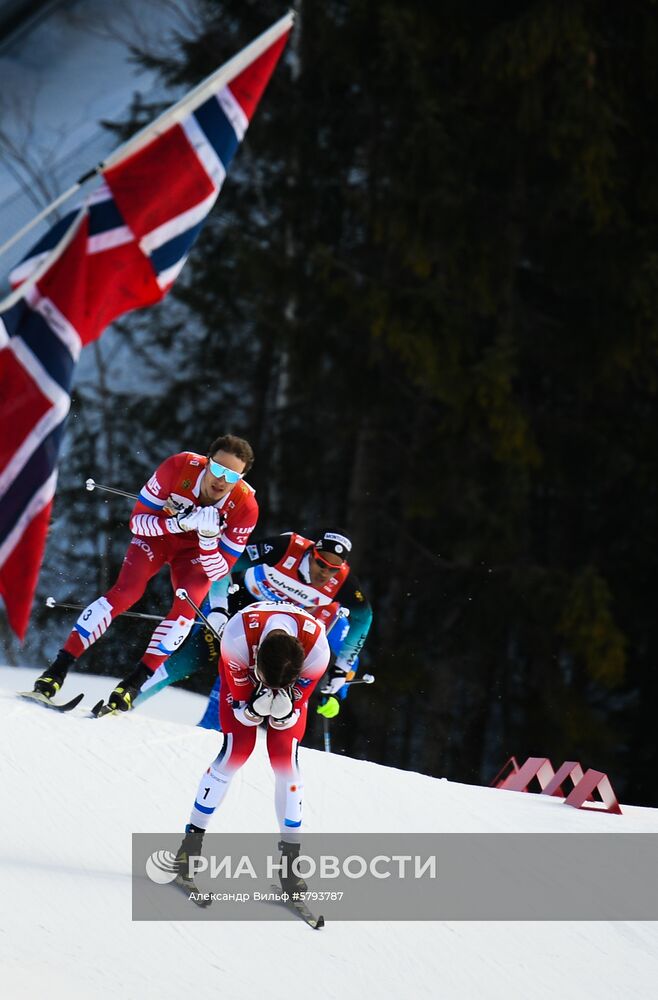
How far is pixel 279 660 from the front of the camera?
16.0 feet

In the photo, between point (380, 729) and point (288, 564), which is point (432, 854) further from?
point (380, 729)

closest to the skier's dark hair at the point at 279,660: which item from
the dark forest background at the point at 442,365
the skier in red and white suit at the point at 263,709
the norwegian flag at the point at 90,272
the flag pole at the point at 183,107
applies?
the skier in red and white suit at the point at 263,709

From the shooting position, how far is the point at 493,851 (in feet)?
21.7

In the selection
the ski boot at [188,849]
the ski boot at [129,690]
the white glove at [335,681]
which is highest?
the ski boot at [188,849]

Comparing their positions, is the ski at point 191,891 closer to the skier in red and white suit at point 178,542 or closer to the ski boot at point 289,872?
the ski boot at point 289,872

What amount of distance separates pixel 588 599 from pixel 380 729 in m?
2.50

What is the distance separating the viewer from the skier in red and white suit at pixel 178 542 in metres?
6.73

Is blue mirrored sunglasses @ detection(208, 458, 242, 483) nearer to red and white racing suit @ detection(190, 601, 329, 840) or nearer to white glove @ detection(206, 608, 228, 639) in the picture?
white glove @ detection(206, 608, 228, 639)

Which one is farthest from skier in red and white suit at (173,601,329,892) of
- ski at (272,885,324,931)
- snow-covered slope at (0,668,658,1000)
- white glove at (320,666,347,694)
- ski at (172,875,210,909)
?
white glove at (320,666,347,694)

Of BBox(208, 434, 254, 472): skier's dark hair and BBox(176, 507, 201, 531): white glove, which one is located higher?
BBox(208, 434, 254, 472): skier's dark hair

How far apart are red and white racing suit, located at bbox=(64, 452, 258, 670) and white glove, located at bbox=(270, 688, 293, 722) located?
1.96 m

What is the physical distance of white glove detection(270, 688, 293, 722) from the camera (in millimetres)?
4961

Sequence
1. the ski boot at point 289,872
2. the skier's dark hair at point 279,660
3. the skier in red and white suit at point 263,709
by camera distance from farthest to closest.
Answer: the ski boot at point 289,872 < the skier in red and white suit at point 263,709 < the skier's dark hair at point 279,660

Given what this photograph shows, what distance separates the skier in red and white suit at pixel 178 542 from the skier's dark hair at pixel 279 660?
183 centimetres
